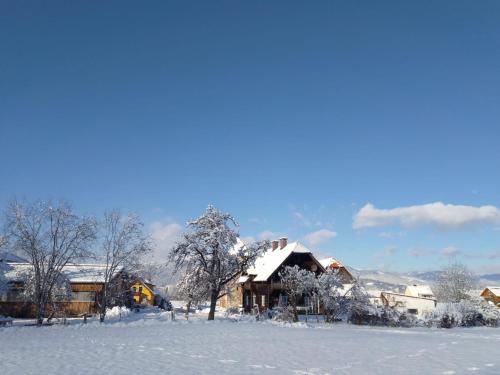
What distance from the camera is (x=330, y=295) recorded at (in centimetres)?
4009

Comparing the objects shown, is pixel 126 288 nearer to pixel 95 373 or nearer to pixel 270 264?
pixel 270 264

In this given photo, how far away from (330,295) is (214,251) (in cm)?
1206

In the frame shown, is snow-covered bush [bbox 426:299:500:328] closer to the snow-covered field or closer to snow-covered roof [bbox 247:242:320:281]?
snow-covered roof [bbox 247:242:320:281]

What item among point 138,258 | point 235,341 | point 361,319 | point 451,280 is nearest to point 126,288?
point 138,258

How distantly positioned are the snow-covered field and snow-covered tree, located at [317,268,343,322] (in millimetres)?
16260

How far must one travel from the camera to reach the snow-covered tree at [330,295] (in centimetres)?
3978

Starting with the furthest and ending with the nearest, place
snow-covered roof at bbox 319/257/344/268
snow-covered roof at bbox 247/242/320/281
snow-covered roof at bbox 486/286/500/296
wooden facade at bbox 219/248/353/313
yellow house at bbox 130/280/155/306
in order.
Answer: snow-covered roof at bbox 486/286/500/296 → yellow house at bbox 130/280/155/306 → snow-covered roof at bbox 319/257/344/268 → snow-covered roof at bbox 247/242/320/281 → wooden facade at bbox 219/248/353/313

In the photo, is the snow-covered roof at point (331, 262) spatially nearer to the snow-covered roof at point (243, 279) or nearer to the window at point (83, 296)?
the snow-covered roof at point (243, 279)

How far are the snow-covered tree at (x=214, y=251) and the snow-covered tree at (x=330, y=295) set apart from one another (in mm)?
7311

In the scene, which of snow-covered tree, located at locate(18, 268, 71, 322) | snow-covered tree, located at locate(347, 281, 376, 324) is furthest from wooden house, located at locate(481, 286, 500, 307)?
snow-covered tree, located at locate(18, 268, 71, 322)

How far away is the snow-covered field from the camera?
14195 mm

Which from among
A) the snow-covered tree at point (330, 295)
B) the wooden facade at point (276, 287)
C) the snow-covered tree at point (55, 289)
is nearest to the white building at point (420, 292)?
the wooden facade at point (276, 287)

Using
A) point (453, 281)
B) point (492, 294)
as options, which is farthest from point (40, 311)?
point (492, 294)

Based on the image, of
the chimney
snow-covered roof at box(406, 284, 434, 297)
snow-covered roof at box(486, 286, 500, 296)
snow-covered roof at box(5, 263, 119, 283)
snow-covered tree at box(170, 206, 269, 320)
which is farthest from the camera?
snow-covered roof at box(486, 286, 500, 296)
